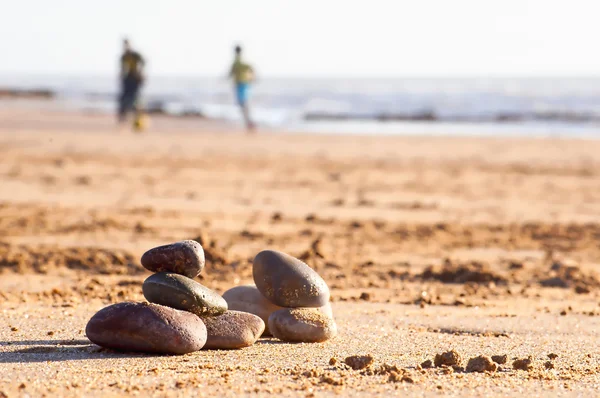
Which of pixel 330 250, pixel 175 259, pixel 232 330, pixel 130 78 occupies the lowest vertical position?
pixel 330 250

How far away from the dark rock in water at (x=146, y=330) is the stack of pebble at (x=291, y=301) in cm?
49

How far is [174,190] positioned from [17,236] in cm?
300

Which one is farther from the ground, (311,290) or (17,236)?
(311,290)

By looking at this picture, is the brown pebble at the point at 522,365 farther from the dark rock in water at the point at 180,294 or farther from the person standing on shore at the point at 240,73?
the person standing on shore at the point at 240,73

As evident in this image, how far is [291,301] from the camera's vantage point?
14.9ft

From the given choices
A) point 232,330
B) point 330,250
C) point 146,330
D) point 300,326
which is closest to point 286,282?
point 300,326

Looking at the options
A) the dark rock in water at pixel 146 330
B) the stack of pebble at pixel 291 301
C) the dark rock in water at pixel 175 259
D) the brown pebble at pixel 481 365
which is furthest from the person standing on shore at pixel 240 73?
the brown pebble at pixel 481 365

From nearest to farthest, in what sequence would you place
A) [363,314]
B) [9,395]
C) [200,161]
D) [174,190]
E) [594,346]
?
[9,395]
[594,346]
[363,314]
[174,190]
[200,161]

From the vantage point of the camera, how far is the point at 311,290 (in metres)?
4.54

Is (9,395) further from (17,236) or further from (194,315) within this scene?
(17,236)

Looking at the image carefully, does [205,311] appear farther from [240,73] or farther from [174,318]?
[240,73]

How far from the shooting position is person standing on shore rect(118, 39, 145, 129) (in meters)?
18.0

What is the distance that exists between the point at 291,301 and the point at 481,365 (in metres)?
1.08

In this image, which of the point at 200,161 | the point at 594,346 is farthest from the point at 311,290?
the point at 200,161
